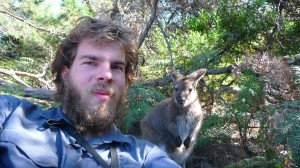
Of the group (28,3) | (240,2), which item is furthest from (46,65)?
(240,2)

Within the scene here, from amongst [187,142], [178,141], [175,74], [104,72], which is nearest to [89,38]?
[104,72]

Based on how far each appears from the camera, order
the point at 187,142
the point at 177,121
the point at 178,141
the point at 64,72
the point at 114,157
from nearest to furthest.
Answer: the point at 114,157, the point at 64,72, the point at 187,142, the point at 178,141, the point at 177,121

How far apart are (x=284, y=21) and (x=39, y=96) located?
3.43 m

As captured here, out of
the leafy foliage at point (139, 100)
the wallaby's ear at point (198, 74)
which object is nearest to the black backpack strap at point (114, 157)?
the leafy foliage at point (139, 100)

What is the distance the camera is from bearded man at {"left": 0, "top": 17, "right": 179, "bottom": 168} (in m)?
1.88

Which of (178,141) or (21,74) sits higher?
(21,74)

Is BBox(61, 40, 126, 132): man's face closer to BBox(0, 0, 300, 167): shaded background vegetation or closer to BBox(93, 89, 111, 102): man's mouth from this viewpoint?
BBox(93, 89, 111, 102): man's mouth

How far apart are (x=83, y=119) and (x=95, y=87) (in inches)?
7.8

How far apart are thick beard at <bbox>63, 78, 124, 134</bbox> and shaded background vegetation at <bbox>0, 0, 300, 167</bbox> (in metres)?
1.12

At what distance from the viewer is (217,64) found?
217 inches

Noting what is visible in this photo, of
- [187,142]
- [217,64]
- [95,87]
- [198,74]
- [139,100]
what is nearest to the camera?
[95,87]

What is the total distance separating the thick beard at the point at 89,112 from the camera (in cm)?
211

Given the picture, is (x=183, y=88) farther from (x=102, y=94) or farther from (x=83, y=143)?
(x=83, y=143)

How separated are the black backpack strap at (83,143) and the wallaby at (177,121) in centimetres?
291
